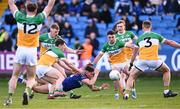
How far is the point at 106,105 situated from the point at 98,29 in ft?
56.7

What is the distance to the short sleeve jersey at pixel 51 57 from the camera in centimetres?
2200

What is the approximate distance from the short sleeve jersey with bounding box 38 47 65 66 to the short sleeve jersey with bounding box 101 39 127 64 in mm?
1348

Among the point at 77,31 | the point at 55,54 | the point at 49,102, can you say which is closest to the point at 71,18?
the point at 77,31

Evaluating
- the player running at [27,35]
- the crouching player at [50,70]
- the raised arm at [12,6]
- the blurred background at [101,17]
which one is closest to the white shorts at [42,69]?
the crouching player at [50,70]

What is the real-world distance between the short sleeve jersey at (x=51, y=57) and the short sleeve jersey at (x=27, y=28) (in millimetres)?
3469

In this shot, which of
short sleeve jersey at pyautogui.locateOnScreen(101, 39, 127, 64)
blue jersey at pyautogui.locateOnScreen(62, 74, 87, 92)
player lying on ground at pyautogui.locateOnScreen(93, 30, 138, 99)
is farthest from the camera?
short sleeve jersey at pyautogui.locateOnScreen(101, 39, 127, 64)

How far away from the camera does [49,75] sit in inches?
857

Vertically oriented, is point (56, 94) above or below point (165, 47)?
below

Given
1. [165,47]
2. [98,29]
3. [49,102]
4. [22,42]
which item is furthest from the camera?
[98,29]

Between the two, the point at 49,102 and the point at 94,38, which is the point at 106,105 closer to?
the point at 49,102

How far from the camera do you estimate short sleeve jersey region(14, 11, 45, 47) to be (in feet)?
60.6

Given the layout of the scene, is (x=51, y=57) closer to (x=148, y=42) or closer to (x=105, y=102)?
(x=148, y=42)

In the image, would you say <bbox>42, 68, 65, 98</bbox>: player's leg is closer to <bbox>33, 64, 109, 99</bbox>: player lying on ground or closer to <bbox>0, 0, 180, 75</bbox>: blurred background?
<bbox>33, 64, 109, 99</bbox>: player lying on ground

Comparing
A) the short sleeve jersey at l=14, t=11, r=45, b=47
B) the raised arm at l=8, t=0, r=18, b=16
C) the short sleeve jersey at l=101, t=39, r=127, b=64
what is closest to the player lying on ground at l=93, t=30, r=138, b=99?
the short sleeve jersey at l=101, t=39, r=127, b=64
